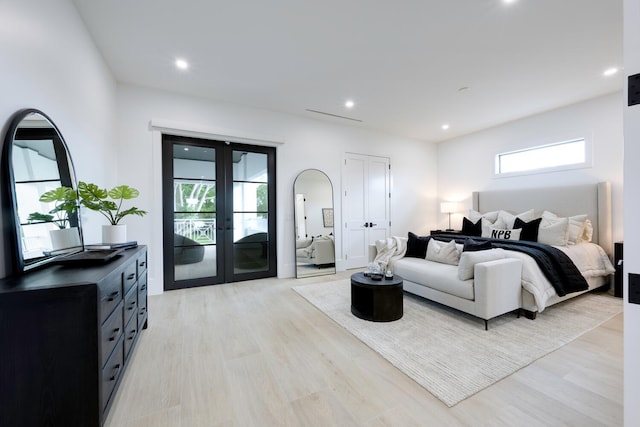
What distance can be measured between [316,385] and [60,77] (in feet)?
9.65

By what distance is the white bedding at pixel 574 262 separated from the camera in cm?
273

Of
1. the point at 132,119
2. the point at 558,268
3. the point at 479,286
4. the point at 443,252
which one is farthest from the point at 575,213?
the point at 132,119

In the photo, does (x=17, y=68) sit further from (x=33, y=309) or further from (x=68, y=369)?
(x=68, y=369)

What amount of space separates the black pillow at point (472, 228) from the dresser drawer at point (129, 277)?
5213mm

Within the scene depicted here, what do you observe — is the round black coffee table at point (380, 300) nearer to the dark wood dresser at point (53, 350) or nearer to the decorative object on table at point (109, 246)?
the dark wood dresser at point (53, 350)

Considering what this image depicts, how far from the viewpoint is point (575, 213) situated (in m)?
4.14

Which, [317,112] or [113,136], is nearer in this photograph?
[113,136]

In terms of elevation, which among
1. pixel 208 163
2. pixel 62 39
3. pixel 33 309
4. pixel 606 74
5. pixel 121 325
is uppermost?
pixel 606 74

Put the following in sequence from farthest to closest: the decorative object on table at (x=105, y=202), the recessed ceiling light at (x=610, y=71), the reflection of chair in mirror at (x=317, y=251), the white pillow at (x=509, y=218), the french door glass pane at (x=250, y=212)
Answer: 1. the reflection of chair in mirror at (x=317, y=251)
2. the white pillow at (x=509, y=218)
3. the french door glass pane at (x=250, y=212)
4. the recessed ceiling light at (x=610, y=71)
5. the decorative object on table at (x=105, y=202)

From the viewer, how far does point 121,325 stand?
5.68 ft

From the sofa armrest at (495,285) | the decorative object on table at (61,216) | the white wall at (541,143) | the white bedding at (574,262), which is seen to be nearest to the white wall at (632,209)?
the sofa armrest at (495,285)

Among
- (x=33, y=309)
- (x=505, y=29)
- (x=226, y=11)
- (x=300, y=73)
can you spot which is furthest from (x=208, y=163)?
(x=505, y=29)

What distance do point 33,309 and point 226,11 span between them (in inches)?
98.5

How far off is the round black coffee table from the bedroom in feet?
6.32
